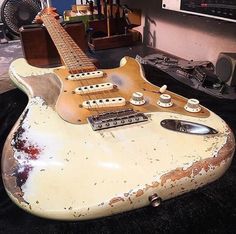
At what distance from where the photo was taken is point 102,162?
52 cm

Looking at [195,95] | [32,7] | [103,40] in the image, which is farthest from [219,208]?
[32,7]

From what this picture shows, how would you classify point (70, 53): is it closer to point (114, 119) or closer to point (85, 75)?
point (85, 75)

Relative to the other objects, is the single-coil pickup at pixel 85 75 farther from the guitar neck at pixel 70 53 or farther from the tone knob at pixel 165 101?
the tone knob at pixel 165 101

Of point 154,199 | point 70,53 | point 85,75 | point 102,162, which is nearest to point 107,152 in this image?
point 102,162

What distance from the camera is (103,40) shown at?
6.56 ft

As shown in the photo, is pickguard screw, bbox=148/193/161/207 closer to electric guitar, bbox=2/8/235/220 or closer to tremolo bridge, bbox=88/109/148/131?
electric guitar, bbox=2/8/235/220

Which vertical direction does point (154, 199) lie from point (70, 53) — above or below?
below

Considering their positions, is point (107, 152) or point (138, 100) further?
point (138, 100)

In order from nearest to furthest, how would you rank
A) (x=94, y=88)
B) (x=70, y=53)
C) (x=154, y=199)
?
(x=154, y=199) → (x=94, y=88) → (x=70, y=53)

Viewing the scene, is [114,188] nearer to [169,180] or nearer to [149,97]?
[169,180]

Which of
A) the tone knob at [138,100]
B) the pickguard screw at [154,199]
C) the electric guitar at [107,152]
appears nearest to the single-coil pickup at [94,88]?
the electric guitar at [107,152]

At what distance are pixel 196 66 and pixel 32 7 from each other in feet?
4.81

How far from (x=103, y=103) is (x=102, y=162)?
0.22 metres

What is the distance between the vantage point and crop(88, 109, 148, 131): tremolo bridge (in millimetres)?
610
